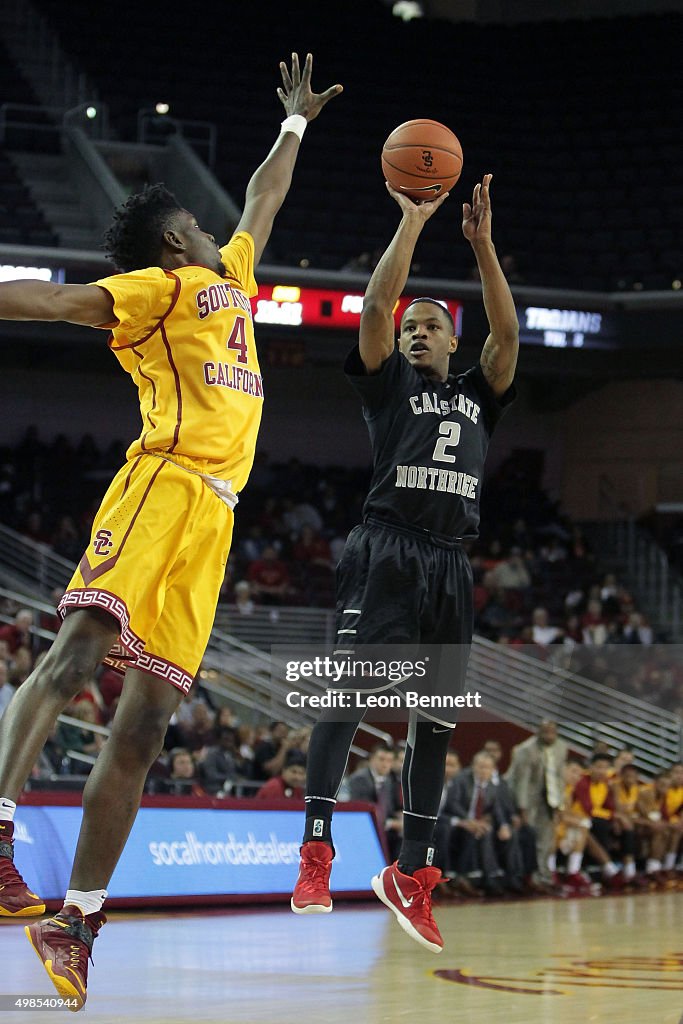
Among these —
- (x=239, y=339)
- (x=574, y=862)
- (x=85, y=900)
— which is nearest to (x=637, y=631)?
(x=574, y=862)

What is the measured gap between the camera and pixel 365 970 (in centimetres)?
744

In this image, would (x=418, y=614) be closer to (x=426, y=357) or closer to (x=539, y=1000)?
(x=426, y=357)

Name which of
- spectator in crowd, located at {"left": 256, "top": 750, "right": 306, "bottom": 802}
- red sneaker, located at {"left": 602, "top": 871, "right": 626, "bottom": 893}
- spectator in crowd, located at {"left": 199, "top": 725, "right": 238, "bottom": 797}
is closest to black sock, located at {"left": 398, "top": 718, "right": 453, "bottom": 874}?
spectator in crowd, located at {"left": 256, "top": 750, "right": 306, "bottom": 802}

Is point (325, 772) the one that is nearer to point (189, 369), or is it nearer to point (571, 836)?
point (189, 369)

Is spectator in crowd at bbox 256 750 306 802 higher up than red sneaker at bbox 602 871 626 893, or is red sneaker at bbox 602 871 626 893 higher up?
spectator in crowd at bbox 256 750 306 802

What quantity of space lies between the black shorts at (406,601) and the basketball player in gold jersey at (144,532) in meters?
0.65

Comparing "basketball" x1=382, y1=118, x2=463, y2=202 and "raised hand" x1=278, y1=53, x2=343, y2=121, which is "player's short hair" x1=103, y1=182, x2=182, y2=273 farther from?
"raised hand" x1=278, y1=53, x2=343, y2=121

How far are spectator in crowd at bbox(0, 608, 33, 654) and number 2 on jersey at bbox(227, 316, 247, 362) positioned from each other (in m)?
9.23

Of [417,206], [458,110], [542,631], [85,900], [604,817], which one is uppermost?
[458,110]

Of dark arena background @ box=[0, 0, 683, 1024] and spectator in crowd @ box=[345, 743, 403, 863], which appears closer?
dark arena background @ box=[0, 0, 683, 1024]

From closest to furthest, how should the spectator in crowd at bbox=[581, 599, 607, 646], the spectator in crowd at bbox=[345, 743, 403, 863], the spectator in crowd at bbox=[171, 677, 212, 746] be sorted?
1. the spectator in crowd at bbox=[345, 743, 403, 863]
2. the spectator in crowd at bbox=[171, 677, 212, 746]
3. the spectator in crowd at bbox=[581, 599, 607, 646]

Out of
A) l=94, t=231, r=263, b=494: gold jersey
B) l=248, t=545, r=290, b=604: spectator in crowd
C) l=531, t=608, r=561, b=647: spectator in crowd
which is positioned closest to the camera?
l=94, t=231, r=263, b=494: gold jersey

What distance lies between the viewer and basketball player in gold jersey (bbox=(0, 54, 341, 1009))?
443cm

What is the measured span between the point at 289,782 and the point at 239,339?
810 cm
